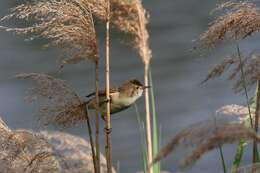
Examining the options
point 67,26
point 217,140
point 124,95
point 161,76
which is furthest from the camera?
point 161,76

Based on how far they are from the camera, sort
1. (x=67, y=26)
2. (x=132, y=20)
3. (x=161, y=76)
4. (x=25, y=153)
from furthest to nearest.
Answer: (x=161, y=76)
(x=25, y=153)
(x=132, y=20)
(x=67, y=26)

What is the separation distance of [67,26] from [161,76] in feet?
18.8

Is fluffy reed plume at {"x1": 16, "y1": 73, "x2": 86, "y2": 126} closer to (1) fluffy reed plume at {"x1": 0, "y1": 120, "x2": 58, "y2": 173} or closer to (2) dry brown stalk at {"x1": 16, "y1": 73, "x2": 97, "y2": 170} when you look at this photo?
(2) dry brown stalk at {"x1": 16, "y1": 73, "x2": 97, "y2": 170}

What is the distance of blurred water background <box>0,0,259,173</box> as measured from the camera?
6.45m

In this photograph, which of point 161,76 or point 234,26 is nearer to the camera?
point 234,26

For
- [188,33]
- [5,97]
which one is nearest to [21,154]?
[5,97]

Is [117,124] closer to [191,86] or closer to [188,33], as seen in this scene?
[191,86]

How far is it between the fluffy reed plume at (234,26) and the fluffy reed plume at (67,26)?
1.06 ft

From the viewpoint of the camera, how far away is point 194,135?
150 cm

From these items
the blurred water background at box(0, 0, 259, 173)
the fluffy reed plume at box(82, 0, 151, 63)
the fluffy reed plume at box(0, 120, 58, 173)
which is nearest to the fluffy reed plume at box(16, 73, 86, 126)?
the fluffy reed plume at box(0, 120, 58, 173)

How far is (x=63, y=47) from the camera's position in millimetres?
2254

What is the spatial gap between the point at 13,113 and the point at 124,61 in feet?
4.81

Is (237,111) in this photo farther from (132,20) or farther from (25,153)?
(25,153)

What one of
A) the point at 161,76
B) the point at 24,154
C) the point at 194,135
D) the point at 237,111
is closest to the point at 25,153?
the point at 24,154
